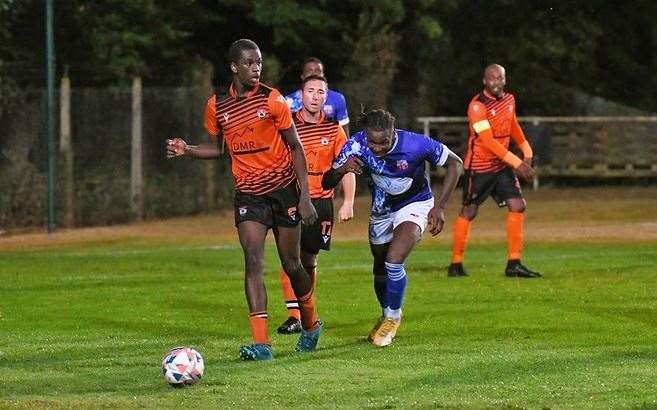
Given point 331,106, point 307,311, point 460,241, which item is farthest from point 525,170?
point 307,311

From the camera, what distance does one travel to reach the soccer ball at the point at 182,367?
10.4m

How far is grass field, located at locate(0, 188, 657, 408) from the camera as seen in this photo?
10.2 meters

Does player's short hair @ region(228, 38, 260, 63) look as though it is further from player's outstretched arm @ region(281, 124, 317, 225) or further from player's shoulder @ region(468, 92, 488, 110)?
player's shoulder @ region(468, 92, 488, 110)

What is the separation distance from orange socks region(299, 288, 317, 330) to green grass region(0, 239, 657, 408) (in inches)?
11.7

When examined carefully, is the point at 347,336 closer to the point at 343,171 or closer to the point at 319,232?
the point at 319,232

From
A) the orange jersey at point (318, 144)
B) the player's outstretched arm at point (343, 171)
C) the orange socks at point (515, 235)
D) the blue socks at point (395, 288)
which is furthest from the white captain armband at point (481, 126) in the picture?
the player's outstretched arm at point (343, 171)

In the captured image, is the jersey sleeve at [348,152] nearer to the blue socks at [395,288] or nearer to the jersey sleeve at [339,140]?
the blue socks at [395,288]

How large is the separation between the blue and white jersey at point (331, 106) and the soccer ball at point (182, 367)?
4.00 meters

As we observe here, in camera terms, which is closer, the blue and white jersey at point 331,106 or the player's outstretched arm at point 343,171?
the player's outstretched arm at point 343,171

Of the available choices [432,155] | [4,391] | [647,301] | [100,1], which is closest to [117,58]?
[100,1]

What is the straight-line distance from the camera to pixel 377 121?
40.7 feet

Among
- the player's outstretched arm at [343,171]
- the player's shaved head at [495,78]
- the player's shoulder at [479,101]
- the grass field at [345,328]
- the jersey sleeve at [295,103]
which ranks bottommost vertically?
the grass field at [345,328]

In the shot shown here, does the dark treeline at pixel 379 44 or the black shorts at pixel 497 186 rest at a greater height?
the dark treeline at pixel 379 44

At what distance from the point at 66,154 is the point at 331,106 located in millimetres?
13516
